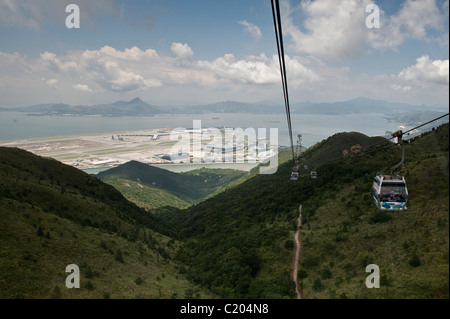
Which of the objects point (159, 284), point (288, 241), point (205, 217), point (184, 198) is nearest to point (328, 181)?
point (288, 241)

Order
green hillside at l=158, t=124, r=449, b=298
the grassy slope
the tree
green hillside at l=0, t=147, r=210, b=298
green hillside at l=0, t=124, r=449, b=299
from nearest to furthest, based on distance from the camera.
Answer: the grassy slope
green hillside at l=158, t=124, r=449, b=298
green hillside at l=0, t=124, r=449, b=299
green hillside at l=0, t=147, r=210, b=298
the tree

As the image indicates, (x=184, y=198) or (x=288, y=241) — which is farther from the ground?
(x=288, y=241)

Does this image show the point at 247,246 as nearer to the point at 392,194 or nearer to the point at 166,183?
the point at 392,194

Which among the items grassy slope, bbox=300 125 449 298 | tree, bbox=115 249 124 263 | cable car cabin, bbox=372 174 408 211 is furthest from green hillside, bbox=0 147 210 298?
cable car cabin, bbox=372 174 408 211

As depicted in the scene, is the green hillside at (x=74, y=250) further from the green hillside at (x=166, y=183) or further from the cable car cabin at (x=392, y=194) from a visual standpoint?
the green hillside at (x=166, y=183)

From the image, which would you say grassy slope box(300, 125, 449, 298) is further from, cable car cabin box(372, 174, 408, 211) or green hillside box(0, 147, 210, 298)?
green hillside box(0, 147, 210, 298)
